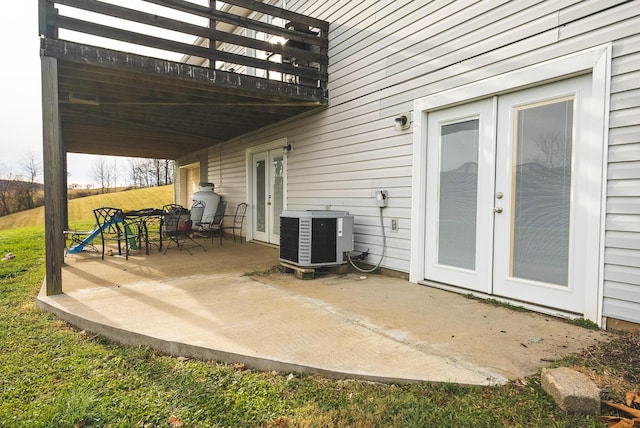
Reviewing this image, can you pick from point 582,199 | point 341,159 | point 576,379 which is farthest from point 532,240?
point 341,159

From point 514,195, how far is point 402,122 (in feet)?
5.28

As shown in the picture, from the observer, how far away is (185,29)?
4359 mm

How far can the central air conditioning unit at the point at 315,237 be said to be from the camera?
4551mm

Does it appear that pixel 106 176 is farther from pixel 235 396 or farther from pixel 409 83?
pixel 235 396

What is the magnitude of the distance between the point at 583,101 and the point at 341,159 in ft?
10.4

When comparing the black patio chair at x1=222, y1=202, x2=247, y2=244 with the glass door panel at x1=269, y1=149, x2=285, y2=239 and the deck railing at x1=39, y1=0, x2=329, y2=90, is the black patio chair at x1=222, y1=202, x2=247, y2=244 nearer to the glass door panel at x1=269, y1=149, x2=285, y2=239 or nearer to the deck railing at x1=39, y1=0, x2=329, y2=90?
the glass door panel at x1=269, y1=149, x2=285, y2=239

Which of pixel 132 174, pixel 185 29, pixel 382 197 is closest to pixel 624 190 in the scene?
pixel 382 197

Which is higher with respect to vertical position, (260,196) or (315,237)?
(260,196)

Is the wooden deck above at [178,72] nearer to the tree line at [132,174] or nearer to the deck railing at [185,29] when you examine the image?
the deck railing at [185,29]

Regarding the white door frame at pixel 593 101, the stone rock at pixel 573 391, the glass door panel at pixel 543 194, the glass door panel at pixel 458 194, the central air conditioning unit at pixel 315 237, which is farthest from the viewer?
the central air conditioning unit at pixel 315 237

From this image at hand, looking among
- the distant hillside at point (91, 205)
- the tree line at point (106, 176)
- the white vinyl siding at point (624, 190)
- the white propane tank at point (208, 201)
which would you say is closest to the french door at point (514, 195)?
the white vinyl siding at point (624, 190)

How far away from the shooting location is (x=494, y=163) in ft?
11.5

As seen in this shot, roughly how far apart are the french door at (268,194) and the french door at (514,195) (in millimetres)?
3762

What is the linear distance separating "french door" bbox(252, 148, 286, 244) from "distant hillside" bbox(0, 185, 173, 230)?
1173 centimetres
